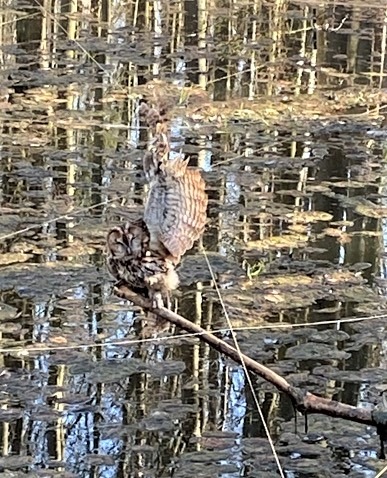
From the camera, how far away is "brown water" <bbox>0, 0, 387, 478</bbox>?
437cm

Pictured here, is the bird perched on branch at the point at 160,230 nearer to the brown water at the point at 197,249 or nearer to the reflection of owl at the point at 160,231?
the reflection of owl at the point at 160,231

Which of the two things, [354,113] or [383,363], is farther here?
[354,113]

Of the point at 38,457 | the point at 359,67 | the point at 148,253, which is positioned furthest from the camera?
the point at 359,67

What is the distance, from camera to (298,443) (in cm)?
436

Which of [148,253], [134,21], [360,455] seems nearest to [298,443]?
[360,455]

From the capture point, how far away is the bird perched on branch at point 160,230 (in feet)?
8.16

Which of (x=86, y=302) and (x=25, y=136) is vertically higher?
(x=25, y=136)

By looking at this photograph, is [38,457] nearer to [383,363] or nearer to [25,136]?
[383,363]

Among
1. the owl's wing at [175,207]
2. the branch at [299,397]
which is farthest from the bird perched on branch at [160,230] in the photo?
the branch at [299,397]

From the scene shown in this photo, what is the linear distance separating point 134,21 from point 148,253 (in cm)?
942

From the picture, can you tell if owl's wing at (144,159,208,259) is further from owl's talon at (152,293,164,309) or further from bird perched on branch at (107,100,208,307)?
owl's talon at (152,293,164,309)

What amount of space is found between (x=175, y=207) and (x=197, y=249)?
11.9 ft

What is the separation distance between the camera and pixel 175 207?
2535 mm

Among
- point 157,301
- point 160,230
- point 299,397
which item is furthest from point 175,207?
point 299,397
